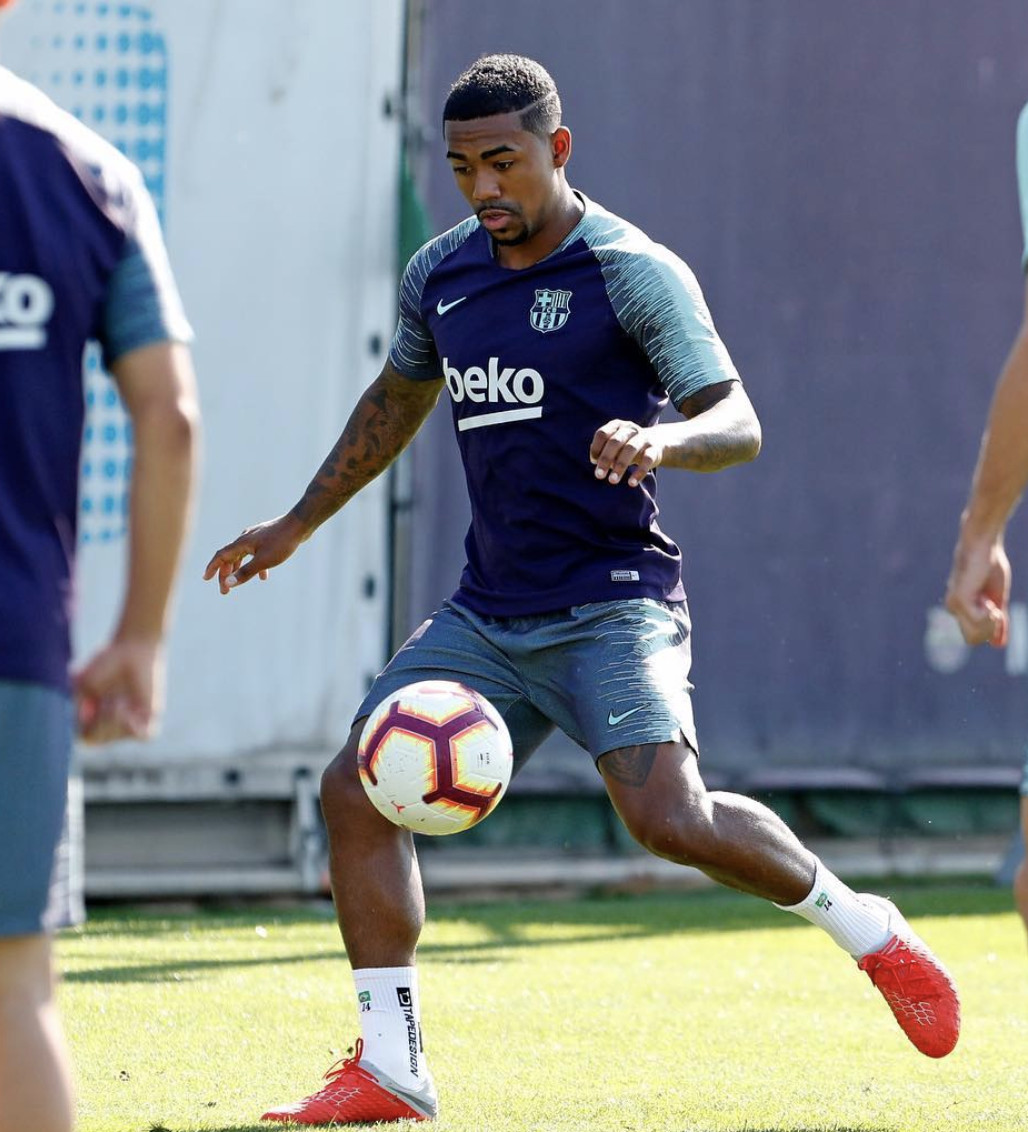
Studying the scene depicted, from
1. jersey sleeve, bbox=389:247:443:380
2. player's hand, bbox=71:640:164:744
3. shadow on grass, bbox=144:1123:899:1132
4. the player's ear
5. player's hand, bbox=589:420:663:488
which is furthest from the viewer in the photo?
jersey sleeve, bbox=389:247:443:380

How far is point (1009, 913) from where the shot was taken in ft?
30.0

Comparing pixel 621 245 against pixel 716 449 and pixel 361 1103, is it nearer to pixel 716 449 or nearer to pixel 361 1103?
pixel 716 449

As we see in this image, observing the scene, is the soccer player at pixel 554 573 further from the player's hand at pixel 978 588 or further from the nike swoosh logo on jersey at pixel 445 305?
the player's hand at pixel 978 588

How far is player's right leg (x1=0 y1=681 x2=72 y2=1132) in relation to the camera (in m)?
2.91

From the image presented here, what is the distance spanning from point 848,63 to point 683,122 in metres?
0.88

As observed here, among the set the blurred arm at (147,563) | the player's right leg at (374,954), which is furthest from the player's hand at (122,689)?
the player's right leg at (374,954)

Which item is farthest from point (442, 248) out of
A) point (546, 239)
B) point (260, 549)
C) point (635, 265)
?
point (260, 549)

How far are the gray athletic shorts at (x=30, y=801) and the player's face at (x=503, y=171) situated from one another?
8.04 ft

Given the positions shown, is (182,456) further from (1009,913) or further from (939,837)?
(939,837)

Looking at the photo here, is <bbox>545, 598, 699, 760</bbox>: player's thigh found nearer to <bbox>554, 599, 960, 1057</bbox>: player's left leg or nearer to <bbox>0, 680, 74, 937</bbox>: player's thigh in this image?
<bbox>554, 599, 960, 1057</bbox>: player's left leg

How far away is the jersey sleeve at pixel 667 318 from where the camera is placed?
4996 mm

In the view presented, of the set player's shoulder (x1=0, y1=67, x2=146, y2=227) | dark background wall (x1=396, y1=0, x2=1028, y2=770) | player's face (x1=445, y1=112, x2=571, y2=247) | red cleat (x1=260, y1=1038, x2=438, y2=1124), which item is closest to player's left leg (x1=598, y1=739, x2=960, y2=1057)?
red cleat (x1=260, y1=1038, x2=438, y2=1124)

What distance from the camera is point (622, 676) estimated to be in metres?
5.00

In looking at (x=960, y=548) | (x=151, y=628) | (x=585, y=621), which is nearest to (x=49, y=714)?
(x=151, y=628)
